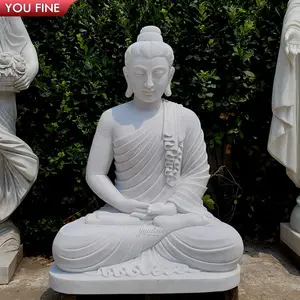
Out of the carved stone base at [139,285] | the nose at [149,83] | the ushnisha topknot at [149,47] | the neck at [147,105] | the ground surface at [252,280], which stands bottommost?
the ground surface at [252,280]

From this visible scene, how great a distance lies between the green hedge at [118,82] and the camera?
14.9 feet

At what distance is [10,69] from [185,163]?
1524 mm

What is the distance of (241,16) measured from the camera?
459cm

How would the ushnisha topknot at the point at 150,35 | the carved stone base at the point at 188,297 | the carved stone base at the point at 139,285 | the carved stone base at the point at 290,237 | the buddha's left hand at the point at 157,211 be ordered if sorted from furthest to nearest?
the carved stone base at the point at 290,237 < the ushnisha topknot at the point at 150,35 < the buddha's left hand at the point at 157,211 < the carved stone base at the point at 188,297 < the carved stone base at the point at 139,285

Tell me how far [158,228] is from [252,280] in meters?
1.11

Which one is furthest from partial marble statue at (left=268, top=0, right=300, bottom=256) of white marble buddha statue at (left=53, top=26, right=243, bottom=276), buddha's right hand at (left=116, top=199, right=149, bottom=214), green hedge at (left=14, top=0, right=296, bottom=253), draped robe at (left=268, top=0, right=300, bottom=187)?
buddha's right hand at (left=116, top=199, right=149, bottom=214)

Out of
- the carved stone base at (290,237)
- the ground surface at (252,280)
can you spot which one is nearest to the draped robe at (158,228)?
the ground surface at (252,280)

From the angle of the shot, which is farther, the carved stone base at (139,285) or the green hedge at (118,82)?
the green hedge at (118,82)

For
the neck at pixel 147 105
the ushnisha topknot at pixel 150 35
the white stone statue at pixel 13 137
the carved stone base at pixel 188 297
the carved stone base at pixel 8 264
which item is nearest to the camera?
the carved stone base at pixel 188 297

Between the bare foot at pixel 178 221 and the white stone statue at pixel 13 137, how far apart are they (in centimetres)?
136

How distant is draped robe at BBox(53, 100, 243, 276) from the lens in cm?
307

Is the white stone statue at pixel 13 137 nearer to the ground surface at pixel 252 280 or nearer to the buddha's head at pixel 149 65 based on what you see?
the ground surface at pixel 252 280

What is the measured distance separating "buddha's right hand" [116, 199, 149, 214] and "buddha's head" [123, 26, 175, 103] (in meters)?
0.68

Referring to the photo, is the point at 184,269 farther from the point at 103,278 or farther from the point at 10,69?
the point at 10,69
